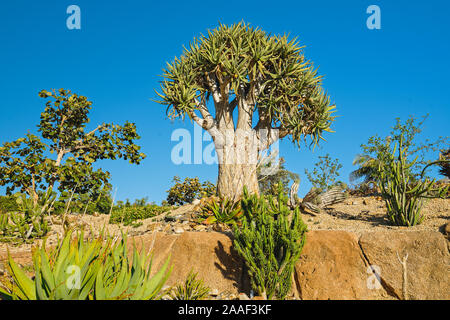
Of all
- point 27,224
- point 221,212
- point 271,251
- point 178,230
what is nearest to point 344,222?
point 221,212

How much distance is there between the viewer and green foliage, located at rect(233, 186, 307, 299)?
4754 mm

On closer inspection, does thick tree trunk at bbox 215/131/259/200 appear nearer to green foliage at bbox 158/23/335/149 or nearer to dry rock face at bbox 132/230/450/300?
green foliage at bbox 158/23/335/149

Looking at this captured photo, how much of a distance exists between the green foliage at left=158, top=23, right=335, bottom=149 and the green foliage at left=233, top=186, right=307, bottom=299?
6.06 m

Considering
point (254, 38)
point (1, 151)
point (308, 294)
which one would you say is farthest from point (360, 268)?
point (1, 151)

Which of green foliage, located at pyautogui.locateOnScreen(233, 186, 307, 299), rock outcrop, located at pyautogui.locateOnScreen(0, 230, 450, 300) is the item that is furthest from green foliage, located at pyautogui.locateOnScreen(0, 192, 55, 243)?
green foliage, located at pyautogui.locateOnScreen(233, 186, 307, 299)

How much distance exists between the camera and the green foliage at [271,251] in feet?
15.6

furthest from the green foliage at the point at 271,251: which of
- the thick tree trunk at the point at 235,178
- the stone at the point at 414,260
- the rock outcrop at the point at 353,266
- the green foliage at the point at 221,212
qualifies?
the thick tree trunk at the point at 235,178

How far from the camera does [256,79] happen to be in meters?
11.2

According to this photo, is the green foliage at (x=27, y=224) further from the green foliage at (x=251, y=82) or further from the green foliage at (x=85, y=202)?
the green foliage at (x=251, y=82)

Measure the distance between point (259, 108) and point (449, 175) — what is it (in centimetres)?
677

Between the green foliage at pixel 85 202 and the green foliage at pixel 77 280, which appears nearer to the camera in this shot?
the green foliage at pixel 77 280

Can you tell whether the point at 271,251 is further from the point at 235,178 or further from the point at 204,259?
the point at 235,178

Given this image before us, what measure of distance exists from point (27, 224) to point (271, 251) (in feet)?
23.4
